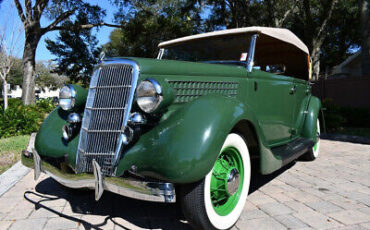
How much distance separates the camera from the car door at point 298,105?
169 inches

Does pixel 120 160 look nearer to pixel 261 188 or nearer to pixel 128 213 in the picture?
pixel 128 213

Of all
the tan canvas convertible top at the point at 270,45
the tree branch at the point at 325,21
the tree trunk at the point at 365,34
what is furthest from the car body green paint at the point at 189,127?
the tree branch at the point at 325,21

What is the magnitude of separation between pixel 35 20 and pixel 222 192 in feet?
40.8

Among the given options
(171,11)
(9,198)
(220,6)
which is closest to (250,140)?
(9,198)

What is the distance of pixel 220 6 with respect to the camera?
16.6 m

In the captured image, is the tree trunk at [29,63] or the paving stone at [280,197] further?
the tree trunk at [29,63]

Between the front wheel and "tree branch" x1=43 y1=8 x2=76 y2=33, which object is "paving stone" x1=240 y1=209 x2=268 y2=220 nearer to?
the front wheel

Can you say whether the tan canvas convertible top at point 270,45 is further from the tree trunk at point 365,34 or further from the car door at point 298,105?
the tree trunk at point 365,34

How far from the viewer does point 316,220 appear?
2.51 meters

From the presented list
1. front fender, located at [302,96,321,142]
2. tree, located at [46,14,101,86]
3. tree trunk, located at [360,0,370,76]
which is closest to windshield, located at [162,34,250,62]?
front fender, located at [302,96,321,142]

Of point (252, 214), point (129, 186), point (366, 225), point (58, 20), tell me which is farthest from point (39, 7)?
point (366, 225)

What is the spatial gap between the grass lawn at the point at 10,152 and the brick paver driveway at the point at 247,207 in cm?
82

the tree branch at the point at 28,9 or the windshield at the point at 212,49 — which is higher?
the tree branch at the point at 28,9

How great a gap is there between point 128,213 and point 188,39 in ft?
7.42
